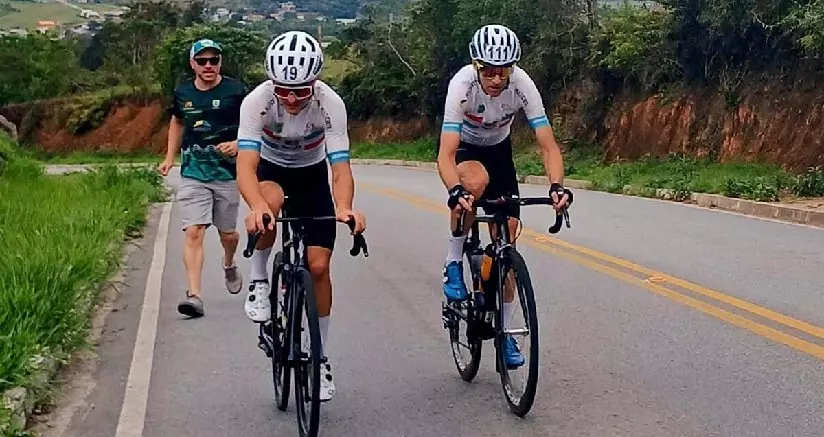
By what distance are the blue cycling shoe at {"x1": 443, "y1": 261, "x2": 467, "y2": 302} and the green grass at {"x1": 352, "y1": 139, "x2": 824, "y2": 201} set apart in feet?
39.4

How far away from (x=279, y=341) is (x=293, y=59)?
1462mm

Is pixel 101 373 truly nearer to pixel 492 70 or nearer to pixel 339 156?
pixel 339 156

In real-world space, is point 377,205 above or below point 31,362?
below

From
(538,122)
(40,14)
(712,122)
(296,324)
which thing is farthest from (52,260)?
(40,14)

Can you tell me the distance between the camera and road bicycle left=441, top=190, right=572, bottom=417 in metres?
5.88

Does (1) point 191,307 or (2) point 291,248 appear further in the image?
(1) point 191,307

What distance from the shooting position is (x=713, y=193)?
776 inches

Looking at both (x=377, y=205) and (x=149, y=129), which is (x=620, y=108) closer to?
(x=377, y=205)

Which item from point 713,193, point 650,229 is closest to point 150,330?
point 650,229

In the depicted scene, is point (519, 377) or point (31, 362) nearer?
point (519, 377)

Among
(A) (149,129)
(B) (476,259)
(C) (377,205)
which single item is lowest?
(A) (149,129)

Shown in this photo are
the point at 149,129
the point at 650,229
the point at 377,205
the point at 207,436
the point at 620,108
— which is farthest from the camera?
the point at 149,129

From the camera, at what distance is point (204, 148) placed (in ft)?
29.9

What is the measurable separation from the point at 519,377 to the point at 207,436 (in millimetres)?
→ 1572
